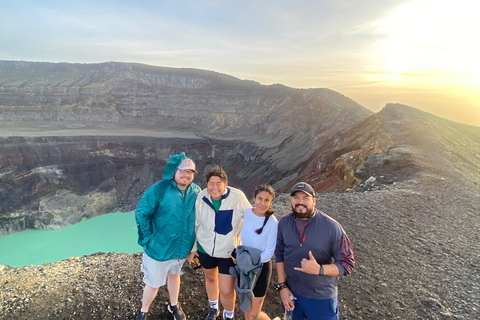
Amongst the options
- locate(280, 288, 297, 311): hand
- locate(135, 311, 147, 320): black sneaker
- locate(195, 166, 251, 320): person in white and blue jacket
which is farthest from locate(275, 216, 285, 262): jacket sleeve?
locate(135, 311, 147, 320): black sneaker

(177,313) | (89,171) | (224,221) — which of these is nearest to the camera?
(224,221)

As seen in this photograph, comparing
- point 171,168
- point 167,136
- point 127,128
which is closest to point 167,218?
point 171,168

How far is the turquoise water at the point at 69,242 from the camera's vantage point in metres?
20.1

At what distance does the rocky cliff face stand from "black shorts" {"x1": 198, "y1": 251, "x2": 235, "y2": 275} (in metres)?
8.69

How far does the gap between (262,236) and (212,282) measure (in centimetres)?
103

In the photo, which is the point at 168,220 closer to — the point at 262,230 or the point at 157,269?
the point at 157,269

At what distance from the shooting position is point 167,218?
2.96m

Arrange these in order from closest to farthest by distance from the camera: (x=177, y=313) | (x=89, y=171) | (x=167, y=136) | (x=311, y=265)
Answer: (x=311, y=265)
(x=177, y=313)
(x=89, y=171)
(x=167, y=136)

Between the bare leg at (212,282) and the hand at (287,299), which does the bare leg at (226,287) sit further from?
the hand at (287,299)

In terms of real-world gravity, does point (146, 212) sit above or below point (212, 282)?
above

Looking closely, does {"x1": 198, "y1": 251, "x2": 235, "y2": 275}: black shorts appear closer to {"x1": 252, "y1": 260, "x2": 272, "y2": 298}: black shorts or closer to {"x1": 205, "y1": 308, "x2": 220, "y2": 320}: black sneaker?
{"x1": 252, "y1": 260, "x2": 272, "y2": 298}: black shorts

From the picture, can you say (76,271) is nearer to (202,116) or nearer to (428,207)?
(428,207)

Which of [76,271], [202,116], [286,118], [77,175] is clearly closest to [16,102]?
[77,175]

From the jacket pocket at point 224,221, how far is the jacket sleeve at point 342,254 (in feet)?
3.49
